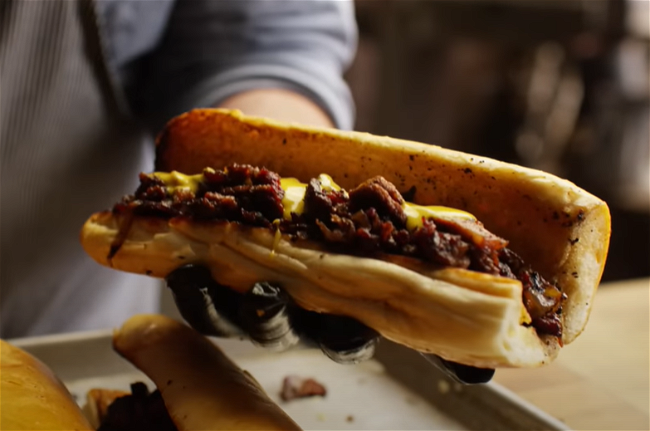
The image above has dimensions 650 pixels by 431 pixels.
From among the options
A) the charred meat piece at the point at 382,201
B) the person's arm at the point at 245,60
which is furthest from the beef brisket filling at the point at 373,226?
the person's arm at the point at 245,60

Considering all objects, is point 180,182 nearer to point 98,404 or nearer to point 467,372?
point 98,404

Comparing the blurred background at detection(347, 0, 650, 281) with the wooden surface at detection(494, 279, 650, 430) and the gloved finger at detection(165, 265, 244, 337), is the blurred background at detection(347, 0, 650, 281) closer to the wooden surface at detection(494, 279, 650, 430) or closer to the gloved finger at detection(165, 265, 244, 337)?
the wooden surface at detection(494, 279, 650, 430)

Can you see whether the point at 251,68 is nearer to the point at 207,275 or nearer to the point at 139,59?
the point at 139,59

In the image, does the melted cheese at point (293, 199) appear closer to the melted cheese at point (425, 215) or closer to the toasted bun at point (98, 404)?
the melted cheese at point (425, 215)

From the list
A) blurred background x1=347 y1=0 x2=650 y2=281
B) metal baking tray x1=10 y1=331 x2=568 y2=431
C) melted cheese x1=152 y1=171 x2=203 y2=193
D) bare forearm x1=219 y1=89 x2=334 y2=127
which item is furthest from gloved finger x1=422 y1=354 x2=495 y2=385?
blurred background x1=347 y1=0 x2=650 y2=281

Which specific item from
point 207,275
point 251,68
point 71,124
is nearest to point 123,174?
point 71,124

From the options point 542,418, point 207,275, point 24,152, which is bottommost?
point 542,418
